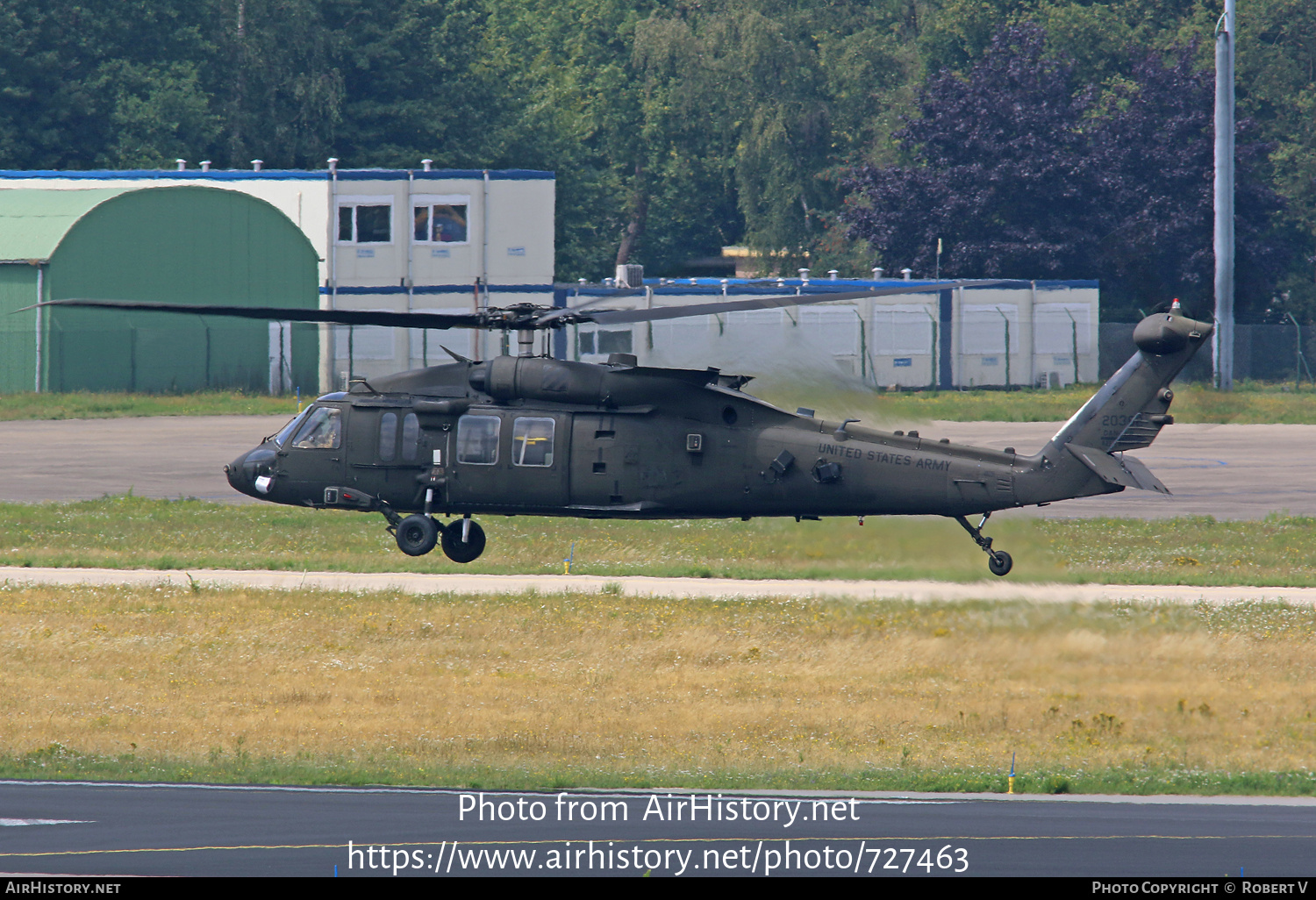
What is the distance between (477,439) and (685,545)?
10551 mm

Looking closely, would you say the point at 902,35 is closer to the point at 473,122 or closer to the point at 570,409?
the point at 473,122

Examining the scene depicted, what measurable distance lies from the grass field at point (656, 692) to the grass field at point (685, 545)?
1.89 meters

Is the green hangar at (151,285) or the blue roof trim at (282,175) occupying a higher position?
the blue roof trim at (282,175)

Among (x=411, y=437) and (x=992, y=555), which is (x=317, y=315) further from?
(x=992, y=555)

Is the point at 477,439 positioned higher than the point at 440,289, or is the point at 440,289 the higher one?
the point at 440,289

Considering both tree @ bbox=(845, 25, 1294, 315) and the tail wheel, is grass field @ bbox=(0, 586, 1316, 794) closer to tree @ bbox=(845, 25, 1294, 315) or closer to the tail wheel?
the tail wheel

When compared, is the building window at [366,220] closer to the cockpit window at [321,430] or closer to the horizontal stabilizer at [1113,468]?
the cockpit window at [321,430]

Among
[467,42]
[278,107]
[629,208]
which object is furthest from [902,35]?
[278,107]

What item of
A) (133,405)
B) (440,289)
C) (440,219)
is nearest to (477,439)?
(133,405)

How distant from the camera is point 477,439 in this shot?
24.8 metres

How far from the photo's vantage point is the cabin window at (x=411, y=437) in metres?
25.1

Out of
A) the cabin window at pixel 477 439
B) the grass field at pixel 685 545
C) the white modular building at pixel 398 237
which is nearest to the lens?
the cabin window at pixel 477 439

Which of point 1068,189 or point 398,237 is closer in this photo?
point 398,237

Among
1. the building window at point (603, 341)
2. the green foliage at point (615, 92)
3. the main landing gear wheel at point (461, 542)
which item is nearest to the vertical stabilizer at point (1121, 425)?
the main landing gear wheel at point (461, 542)
